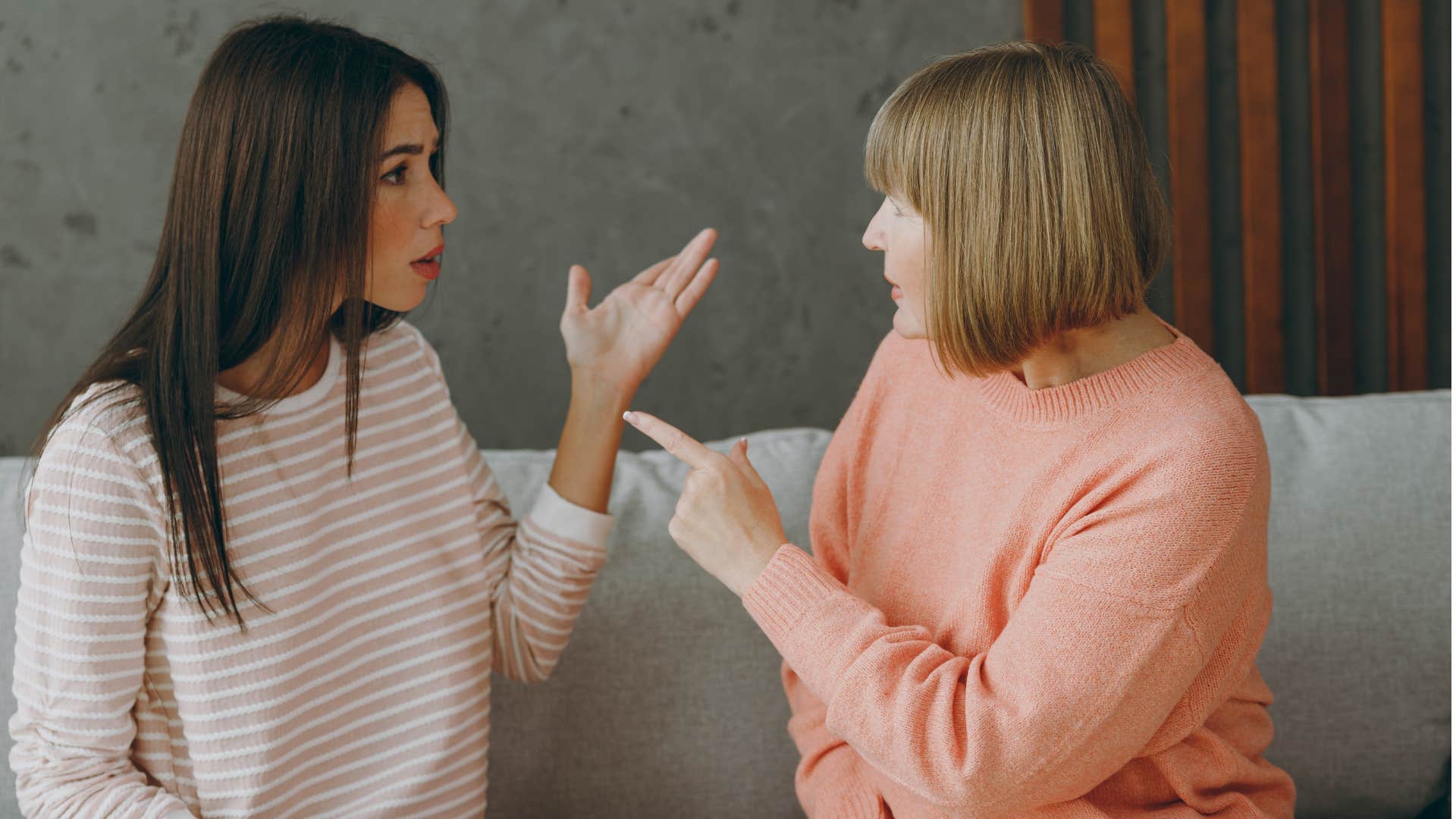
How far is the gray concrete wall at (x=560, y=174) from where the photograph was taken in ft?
5.34

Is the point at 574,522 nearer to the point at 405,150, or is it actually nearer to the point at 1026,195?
the point at 405,150

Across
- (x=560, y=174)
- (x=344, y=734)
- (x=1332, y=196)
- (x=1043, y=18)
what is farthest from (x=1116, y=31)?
(x=344, y=734)

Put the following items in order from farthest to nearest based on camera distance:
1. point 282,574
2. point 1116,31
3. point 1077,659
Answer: point 1116,31, point 282,574, point 1077,659

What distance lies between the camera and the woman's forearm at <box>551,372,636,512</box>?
1259 mm

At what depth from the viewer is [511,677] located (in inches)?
53.2

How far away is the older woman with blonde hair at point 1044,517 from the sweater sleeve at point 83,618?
0.45m

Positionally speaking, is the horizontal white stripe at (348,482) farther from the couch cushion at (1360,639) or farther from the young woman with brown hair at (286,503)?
the couch cushion at (1360,639)

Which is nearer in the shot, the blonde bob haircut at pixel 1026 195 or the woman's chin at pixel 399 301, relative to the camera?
the blonde bob haircut at pixel 1026 195

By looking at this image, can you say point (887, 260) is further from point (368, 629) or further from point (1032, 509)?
point (368, 629)

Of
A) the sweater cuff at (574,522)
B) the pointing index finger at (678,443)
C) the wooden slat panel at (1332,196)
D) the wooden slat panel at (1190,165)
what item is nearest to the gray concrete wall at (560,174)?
the wooden slat panel at (1190,165)

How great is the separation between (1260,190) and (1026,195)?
1019mm

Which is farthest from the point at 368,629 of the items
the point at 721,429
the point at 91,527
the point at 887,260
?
the point at 721,429

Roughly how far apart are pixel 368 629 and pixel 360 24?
0.93 m

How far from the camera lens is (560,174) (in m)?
1.74
